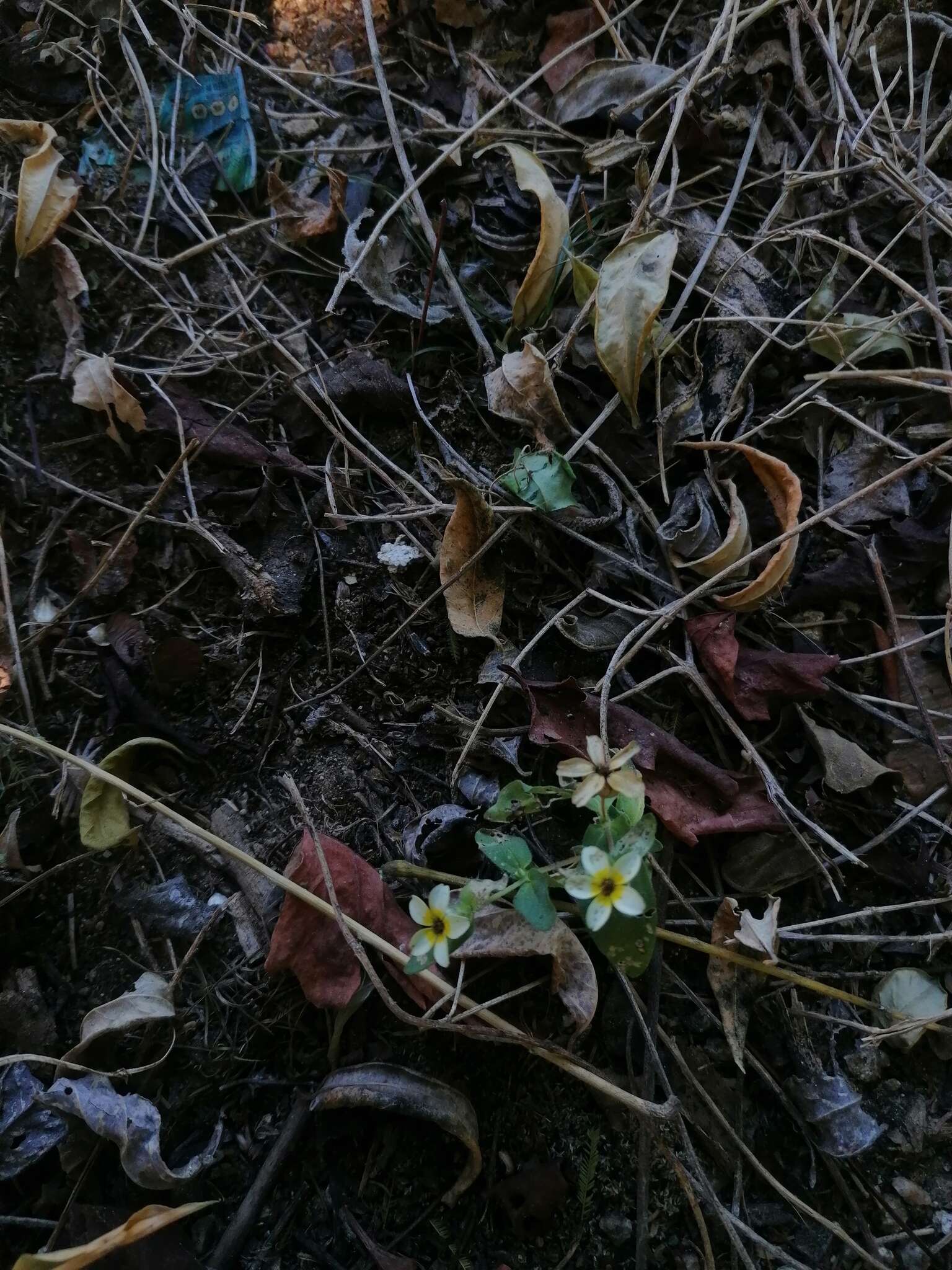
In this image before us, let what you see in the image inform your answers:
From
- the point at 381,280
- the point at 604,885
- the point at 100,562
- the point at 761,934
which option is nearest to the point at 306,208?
the point at 381,280

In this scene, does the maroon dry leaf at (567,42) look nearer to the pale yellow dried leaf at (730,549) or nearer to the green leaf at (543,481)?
the green leaf at (543,481)

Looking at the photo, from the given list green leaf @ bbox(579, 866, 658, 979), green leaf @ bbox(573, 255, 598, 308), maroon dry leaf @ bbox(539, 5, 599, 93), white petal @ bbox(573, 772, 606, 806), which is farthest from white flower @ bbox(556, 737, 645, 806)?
maroon dry leaf @ bbox(539, 5, 599, 93)

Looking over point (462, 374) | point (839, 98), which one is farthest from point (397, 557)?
point (839, 98)

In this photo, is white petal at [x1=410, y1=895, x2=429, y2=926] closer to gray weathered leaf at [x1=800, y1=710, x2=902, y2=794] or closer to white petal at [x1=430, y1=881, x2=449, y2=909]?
white petal at [x1=430, y1=881, x2=449, y2=909]

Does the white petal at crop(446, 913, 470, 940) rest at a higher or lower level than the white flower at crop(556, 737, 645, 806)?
lower

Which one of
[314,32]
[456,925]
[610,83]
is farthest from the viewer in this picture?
[314,32]

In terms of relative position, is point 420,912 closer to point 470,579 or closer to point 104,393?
point 470,579

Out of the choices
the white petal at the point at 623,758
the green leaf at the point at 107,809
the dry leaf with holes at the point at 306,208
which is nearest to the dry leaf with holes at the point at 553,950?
the white petal at the point at 623,758
